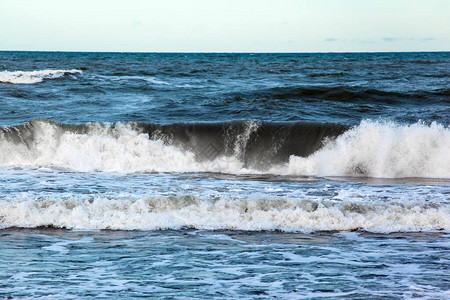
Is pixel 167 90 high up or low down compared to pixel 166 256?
up

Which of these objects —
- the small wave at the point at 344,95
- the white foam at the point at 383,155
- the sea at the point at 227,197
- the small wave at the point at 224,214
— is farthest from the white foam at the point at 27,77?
the small wave at the point at 224,214

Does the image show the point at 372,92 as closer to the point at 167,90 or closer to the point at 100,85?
the point at 167,90

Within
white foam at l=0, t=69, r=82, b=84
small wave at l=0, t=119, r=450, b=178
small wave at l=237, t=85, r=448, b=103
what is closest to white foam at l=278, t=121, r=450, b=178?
small wave at l=0, t=119, r=450, b=178

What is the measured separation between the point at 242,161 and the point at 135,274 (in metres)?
7.61

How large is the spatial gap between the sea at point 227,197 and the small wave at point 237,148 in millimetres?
43

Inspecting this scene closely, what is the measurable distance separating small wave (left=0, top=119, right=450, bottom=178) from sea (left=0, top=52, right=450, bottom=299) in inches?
1.7

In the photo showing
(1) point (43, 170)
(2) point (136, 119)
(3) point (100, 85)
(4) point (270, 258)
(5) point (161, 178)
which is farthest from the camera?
(3) point (100, 85)

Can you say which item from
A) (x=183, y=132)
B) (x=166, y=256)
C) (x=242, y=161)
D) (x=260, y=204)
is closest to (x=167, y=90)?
(x=183, y=132)

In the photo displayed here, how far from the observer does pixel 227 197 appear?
9094 millimetres

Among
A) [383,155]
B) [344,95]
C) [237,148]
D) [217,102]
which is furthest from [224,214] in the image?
[344,95]

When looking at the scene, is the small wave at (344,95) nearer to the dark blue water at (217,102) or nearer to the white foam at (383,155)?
the dark blue water at (217,102)

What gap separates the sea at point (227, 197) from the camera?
5.61 meters

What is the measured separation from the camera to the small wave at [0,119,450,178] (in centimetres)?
1230

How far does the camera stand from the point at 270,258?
6.27 metres
